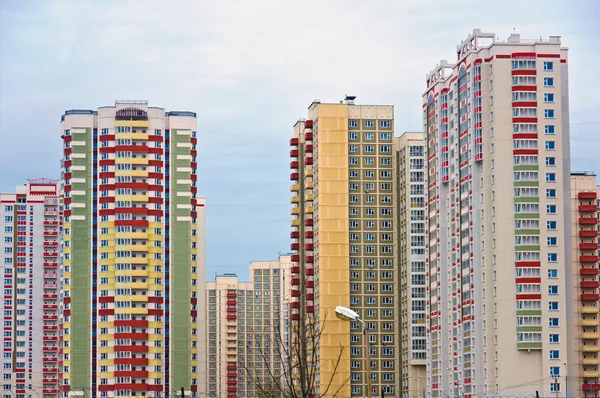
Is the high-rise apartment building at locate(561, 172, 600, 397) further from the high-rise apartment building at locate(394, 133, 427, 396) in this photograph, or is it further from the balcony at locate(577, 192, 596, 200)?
the high-rise apartment building at locate(394, 133, 427, 396)

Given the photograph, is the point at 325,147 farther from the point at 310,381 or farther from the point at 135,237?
the point at 310,381

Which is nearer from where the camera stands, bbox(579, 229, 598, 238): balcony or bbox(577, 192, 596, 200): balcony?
bbox(579, 229, 598, 238): balcony

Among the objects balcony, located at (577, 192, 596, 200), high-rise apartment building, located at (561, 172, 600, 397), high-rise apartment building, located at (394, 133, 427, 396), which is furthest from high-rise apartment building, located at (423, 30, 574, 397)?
balcony, located at (577, 192, 596, 200)

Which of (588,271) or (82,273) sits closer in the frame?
(588,271)

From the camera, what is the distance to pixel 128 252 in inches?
6575

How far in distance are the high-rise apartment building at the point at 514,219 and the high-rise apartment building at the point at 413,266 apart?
2521 centimetres

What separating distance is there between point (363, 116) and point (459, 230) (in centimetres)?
3584

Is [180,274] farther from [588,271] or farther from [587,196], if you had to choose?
[587,196]

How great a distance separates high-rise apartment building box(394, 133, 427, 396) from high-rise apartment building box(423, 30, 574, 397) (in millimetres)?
25208

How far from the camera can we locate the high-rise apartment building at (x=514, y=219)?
428ft

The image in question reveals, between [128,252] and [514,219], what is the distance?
58550 mm

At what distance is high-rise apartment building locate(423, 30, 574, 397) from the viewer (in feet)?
428

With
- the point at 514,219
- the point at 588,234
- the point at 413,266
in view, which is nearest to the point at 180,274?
the point at 413,266

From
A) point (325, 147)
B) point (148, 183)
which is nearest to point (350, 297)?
point (325, 147)
